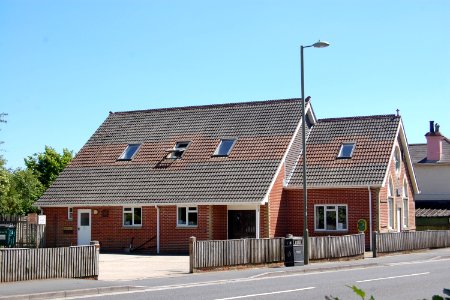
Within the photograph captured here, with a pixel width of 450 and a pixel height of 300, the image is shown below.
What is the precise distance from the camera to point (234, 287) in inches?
800

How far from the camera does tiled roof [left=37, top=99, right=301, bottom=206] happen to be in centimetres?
3781

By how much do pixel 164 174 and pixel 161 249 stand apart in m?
4.07

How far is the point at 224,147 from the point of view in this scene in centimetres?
4081

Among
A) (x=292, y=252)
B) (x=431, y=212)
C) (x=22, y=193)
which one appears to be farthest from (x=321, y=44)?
(x=22, y=193)

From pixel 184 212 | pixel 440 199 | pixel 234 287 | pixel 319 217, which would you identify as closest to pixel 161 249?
pixel 184 212

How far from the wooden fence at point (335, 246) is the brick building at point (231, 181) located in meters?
5.25

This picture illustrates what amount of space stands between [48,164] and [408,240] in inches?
1700

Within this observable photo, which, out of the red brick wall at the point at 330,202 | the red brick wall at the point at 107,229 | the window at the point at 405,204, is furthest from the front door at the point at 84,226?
the window at the point at 405,204

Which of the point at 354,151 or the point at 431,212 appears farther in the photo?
the point at 431,212

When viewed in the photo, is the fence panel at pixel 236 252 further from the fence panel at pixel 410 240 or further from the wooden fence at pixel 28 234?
the wooden fence at pixel 28 234

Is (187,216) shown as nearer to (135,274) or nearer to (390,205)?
(390,205)

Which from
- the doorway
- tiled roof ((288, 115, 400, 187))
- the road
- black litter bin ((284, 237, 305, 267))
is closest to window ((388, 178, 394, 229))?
the doorway

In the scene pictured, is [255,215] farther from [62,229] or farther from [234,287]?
[234,287]

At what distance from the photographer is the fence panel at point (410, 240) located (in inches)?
1339
